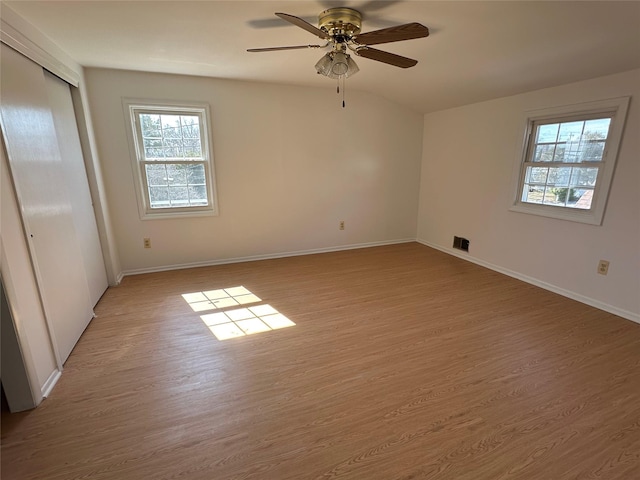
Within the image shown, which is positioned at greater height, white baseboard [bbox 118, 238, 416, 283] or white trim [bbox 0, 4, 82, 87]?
white trim [bbox 0, 4, 82, 87]

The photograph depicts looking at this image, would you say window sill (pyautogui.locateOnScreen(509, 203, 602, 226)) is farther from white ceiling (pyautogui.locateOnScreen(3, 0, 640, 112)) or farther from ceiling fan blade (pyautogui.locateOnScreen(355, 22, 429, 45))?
ceiling fan blade (pyautogui.locateOnScreen(355, 22, 429, 45))

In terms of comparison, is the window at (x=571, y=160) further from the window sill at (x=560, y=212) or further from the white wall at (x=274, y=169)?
the white wall at (x=274, y=169)

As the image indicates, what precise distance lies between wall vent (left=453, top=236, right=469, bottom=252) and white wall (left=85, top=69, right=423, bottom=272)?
3.03 ft

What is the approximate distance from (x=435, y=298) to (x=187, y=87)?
11.8 feet

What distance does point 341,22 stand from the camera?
6.63 feet

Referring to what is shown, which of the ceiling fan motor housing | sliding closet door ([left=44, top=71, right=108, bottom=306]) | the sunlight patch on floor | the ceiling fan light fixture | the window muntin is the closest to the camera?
the ceiling fan motor housing

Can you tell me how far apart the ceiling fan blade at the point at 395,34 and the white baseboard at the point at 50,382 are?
287cm

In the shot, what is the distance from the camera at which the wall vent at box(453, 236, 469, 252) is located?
13.9 ft

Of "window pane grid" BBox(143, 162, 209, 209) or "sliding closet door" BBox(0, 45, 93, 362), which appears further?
"window pane grid" BBox(143, 162, 209, 209)

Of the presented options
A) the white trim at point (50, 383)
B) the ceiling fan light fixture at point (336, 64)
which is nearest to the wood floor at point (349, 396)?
the white trim at point (50, 383)

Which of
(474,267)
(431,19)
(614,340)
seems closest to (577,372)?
(614,340)

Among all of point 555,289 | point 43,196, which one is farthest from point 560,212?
point 43,196

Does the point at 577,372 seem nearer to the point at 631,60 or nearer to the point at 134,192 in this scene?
the point at 631,60

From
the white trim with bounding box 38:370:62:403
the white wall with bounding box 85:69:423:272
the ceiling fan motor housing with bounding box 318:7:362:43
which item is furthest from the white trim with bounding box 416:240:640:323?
the white trim with bounding box 38:370:62:403
